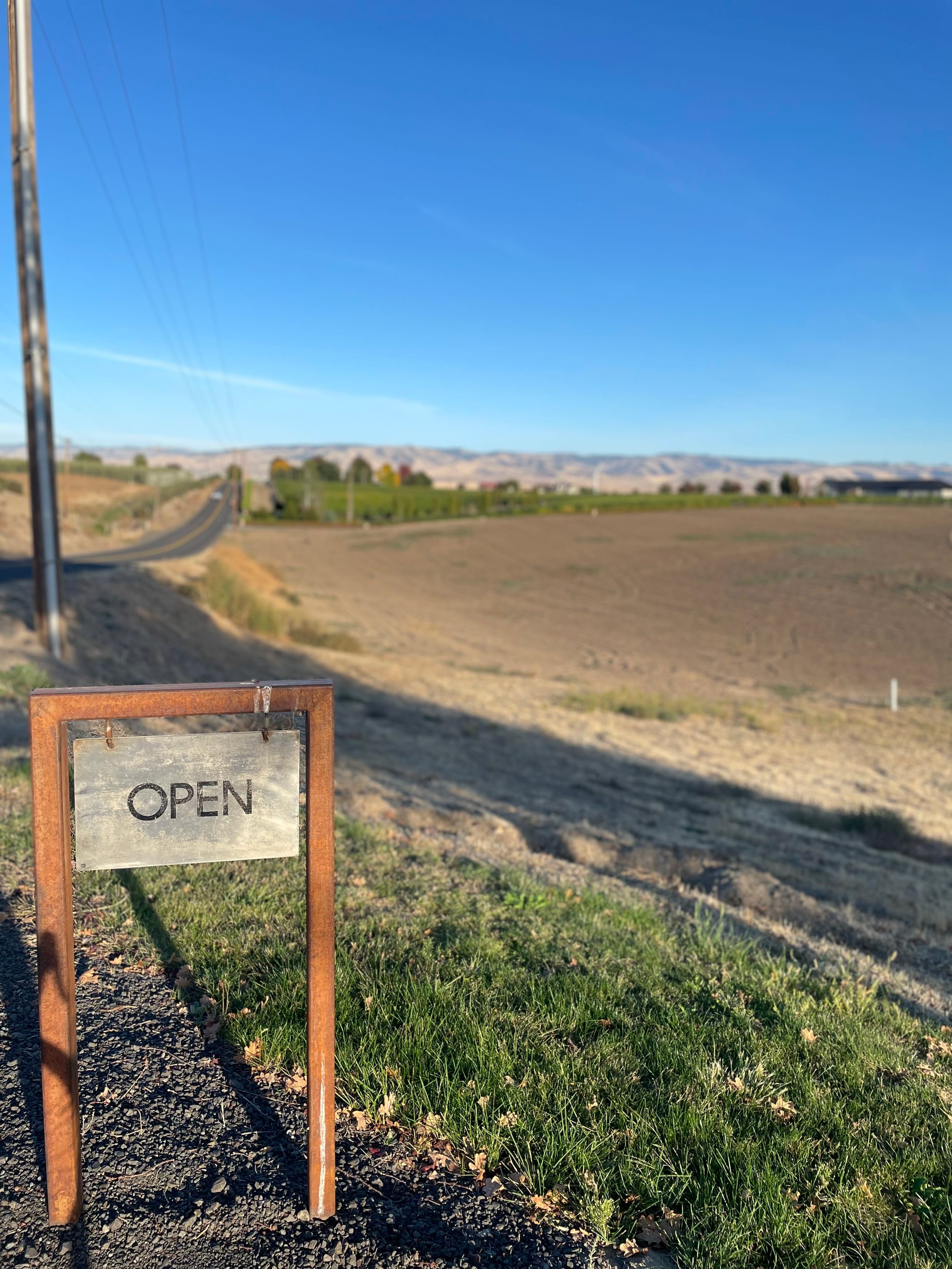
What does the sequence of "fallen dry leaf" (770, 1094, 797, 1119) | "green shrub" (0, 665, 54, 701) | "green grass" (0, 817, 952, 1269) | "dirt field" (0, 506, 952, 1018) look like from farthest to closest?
"green shrub" (0, 665, 54, 701) < "dirt field" (0, 506, 952, 1018) < "fallen dry leaf" (770, 1094, 797, 1119) < "green grass" (0, 817, 952, 1269)

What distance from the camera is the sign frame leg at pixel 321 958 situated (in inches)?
107

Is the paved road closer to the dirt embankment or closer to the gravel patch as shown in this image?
the dirt embankment

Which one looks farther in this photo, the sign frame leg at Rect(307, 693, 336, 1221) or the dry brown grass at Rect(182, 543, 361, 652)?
the dry brown grass at Rect(182, 543, 361, 652)

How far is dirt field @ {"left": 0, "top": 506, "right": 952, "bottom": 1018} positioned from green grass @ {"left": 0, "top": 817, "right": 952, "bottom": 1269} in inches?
49.6

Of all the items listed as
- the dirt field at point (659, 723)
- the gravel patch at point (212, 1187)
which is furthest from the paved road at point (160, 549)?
the gravel patch at point (212, 1187)

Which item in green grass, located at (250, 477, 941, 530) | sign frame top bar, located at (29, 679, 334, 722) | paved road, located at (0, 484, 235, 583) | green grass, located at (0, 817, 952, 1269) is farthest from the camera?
green grass, located at (250, 477, 941, 530)

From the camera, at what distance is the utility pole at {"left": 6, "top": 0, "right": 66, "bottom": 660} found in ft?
38.1

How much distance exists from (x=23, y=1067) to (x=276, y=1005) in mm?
948

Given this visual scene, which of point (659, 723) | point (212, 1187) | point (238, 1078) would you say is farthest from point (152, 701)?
point (659, 723)

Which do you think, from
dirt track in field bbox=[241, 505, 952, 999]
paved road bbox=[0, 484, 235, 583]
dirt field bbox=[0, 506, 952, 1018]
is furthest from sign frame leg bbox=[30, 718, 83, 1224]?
paved road bbox=[0, 484, 235, 583]

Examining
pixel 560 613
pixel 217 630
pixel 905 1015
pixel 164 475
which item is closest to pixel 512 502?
pixel 164 475

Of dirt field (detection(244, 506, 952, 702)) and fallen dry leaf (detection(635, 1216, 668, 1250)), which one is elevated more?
fallen dry leaf (detection(635, 1216, 668, 1250))

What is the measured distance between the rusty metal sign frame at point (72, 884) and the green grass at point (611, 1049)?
1.79ft

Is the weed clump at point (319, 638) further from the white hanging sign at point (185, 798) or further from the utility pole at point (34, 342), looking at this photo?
the white hanging sign at point (185, 798)
